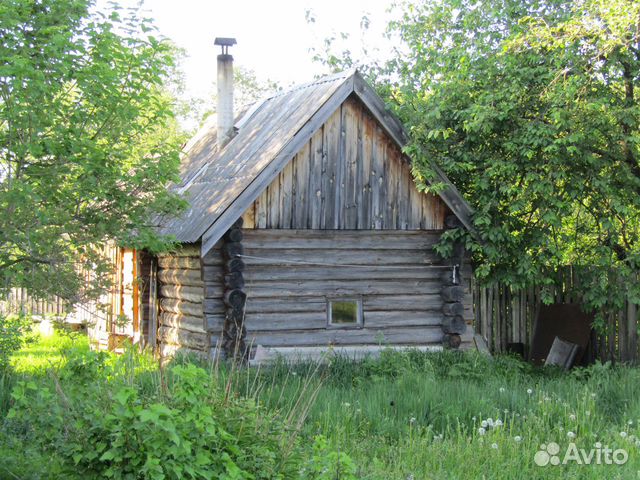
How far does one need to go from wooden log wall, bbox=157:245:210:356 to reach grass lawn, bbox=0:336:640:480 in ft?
3.18

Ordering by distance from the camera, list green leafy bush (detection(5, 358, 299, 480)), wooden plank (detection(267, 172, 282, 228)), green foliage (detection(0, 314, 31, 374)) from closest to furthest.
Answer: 1. green leafy bush (detection(5, 358, 299, 480))
2. green foliage (detection(0, 314, 31, 374))
3. wooden plank (detection(267, 172, 282, 228))

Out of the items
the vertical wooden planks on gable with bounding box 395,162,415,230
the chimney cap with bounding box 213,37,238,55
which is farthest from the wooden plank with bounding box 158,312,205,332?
the chimney cap with bounding box 213,37,238,55

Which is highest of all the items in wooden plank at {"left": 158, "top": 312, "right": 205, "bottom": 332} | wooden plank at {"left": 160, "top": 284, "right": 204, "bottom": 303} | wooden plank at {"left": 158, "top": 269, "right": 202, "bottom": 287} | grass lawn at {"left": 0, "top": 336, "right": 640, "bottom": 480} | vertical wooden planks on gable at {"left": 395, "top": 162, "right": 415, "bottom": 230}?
vertical wooden planks on gable at {"left": 395, "top": 162, "right": 415, "bottom": 230}

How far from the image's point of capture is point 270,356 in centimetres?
1373

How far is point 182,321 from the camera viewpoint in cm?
1511

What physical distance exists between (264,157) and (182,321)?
10.7 ft

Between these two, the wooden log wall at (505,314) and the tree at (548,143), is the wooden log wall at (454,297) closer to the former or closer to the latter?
the tree at (548,143)

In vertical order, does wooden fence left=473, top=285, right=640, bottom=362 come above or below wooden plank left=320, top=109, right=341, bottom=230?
below

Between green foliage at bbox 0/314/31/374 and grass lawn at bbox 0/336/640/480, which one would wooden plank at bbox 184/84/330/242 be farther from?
green foliage at bbox 0/314/31/374

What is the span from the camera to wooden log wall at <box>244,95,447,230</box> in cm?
1393

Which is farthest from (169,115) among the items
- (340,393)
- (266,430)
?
(266,430)

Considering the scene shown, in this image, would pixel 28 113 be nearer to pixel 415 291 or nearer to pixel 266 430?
pixel 266 430

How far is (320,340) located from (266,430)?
7704mm

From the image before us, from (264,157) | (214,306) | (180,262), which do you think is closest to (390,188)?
(264,157)
